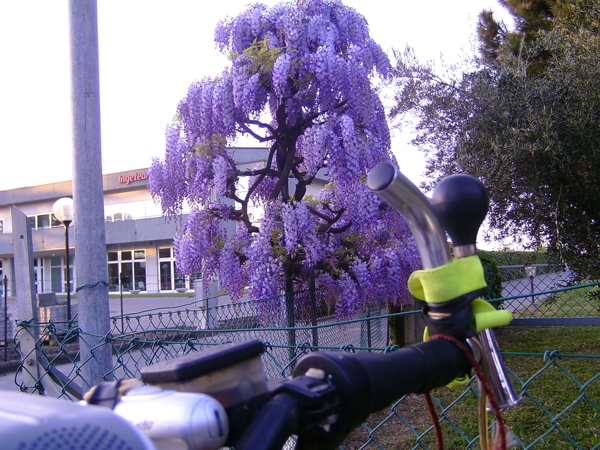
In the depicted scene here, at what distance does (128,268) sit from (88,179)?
3344 centimetres

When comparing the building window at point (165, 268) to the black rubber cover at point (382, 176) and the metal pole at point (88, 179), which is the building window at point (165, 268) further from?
the black rubber cover at point (382, 176)

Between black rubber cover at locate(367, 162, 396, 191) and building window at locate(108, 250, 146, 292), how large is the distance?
112ft

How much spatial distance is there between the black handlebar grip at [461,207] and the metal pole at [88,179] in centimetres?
252

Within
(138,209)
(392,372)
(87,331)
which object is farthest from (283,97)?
(138,209)

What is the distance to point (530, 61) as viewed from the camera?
743 centimetres

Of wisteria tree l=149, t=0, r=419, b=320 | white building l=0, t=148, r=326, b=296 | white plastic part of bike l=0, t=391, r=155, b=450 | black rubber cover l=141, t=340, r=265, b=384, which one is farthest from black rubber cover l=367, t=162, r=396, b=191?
white building l=0, t=148, r=326, b=296

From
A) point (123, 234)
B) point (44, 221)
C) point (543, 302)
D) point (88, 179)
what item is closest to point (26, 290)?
point (88, 179)

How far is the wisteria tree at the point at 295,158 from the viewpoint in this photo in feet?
19.3

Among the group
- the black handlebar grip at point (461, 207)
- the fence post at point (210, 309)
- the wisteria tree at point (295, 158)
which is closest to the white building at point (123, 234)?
the fence post at point (210, 309)

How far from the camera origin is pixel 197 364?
59cm

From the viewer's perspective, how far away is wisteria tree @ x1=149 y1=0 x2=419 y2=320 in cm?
589

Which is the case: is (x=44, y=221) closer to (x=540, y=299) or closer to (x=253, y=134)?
(x=540, y=299)

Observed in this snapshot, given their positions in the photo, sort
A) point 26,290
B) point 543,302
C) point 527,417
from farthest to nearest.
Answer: point 543,302 → point 527,417 → point 26,290

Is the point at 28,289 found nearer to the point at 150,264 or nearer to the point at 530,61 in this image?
the point at 530,61
